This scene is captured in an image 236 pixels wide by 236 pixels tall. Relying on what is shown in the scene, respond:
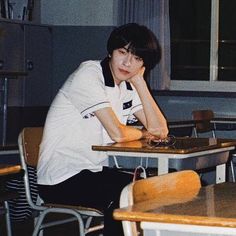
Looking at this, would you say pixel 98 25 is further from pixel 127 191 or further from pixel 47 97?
pixel 127 191

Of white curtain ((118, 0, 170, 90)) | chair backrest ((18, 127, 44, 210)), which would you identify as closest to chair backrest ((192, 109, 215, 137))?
white curtain ((118, 0, 170, 90))

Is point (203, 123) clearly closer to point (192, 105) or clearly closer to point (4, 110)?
point (192, 105)

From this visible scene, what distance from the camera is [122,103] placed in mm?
4316

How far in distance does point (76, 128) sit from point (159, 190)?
1637mm

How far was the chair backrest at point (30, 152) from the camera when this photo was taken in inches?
157

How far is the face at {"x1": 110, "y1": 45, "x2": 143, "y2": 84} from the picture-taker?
410cm

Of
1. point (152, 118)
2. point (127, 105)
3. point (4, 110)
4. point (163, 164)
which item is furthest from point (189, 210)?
point (4, 110)

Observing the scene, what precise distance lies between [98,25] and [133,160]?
14.6ft

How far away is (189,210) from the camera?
202cm

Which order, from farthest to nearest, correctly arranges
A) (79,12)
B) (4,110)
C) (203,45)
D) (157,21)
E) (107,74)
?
(79,12) → (203,45) → (157,21) → (4,110) → (107,74)

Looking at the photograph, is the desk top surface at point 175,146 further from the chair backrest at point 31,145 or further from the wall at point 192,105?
the wall at point 192,105

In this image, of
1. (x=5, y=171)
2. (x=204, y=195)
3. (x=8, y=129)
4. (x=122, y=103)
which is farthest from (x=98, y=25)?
(x=204, y=195)

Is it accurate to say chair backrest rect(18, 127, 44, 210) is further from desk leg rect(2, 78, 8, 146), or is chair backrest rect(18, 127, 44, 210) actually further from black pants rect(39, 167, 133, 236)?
desk leg rect(2, 78, 8, 146)

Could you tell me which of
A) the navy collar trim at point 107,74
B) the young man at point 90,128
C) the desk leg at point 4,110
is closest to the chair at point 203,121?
the desk leg at point 4,110
